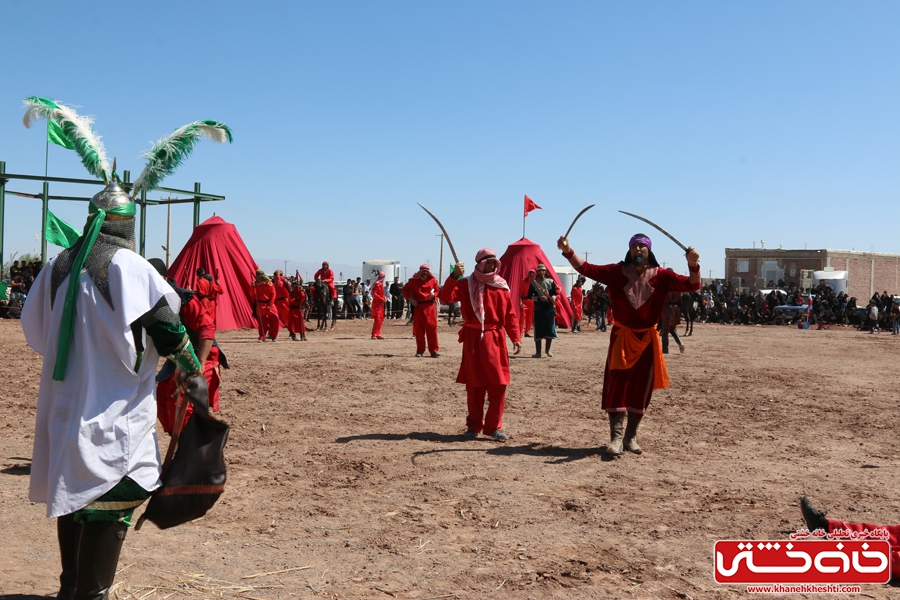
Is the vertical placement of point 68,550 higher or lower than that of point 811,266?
lower

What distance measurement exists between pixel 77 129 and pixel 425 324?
31.7 ft

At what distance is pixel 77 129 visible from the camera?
195 inches

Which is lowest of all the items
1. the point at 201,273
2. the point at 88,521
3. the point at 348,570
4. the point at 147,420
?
the point at 348,570

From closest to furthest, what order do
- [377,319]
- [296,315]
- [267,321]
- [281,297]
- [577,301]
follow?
[267,321]
[281,297]
[296,315]
[377,319]
[577,301]

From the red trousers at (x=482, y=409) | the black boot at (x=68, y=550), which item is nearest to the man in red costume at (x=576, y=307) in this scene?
the red trousers at (x=482, y=409)

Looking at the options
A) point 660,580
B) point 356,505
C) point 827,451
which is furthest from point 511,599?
point 827,451

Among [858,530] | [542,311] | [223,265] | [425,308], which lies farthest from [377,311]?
[858,530]

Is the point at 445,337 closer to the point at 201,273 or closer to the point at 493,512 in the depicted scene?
the point at 201,273

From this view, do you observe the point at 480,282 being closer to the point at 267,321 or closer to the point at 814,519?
the point at 814,519

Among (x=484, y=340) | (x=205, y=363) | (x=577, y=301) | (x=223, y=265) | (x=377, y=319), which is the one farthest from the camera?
(x=577, y=301)

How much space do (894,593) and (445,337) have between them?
16357mm

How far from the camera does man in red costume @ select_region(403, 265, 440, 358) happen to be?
46.5 ft

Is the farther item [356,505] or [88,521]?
[356,505]

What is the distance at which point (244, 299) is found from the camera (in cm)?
2058
